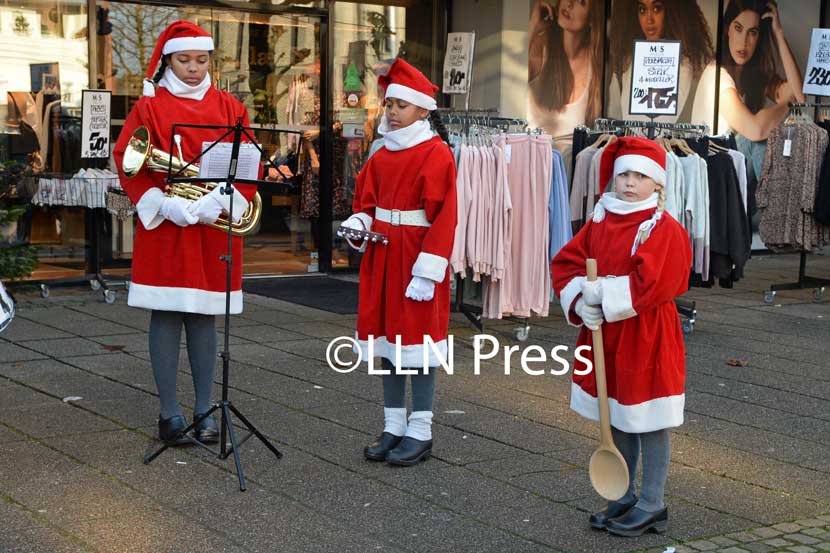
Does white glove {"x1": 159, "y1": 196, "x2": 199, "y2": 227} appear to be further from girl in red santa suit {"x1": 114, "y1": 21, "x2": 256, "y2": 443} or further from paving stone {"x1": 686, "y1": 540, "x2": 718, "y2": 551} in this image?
paving stone {"x1": 686, "y1": 540, "x2": 718, "y2": 551}

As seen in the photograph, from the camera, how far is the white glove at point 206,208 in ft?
18.6

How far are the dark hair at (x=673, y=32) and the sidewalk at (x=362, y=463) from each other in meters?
5.80

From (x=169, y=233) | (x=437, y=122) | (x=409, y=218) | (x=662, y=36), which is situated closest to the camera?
(x=409, y=218)

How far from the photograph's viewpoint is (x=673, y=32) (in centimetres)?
1445

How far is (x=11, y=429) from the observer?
20.2 feet

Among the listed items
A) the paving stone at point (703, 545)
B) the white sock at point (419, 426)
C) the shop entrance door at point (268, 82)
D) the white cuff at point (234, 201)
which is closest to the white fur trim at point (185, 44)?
the white cuff at point (234, 201)

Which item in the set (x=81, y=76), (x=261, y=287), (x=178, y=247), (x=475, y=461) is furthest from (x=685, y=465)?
(x=81, y=76)

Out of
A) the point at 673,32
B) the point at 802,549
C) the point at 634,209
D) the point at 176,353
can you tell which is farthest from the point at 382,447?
the point at 673,32

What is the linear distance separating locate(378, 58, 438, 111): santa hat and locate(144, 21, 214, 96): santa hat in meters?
0.91

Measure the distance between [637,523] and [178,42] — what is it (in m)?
3.12

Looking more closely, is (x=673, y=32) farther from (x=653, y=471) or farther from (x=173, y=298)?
(x=653, y=471)

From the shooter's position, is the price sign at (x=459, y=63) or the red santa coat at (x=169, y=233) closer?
the red santa coat at (x=169, y=233)

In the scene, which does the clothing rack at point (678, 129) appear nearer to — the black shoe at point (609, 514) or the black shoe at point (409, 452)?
the black shoe at point (409, 452)

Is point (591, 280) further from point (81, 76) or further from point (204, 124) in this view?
point (81, 76)
